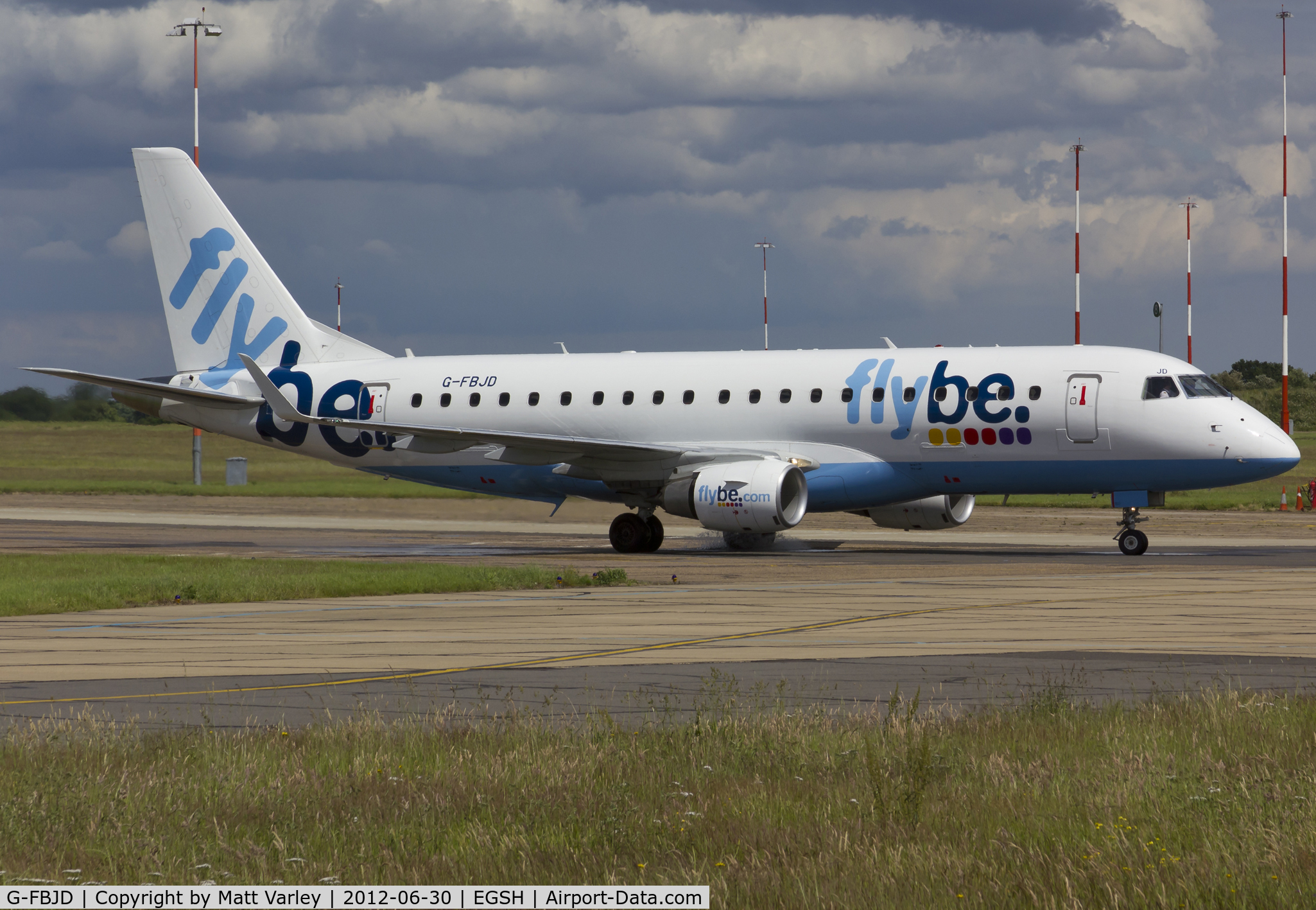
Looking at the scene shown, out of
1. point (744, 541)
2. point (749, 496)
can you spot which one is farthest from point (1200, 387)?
A: point (744, 541)

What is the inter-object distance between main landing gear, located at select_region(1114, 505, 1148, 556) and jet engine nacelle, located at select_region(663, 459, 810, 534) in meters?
6.38

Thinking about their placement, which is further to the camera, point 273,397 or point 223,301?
point 223,301

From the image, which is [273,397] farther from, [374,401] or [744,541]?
[744,541]

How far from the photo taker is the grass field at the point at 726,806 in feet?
21.5

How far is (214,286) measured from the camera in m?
38.9

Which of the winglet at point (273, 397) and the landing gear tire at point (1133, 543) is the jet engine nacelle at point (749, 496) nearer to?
the landing gear tire at point (1133, 543)

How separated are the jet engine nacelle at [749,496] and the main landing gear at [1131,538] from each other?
6.38 metres

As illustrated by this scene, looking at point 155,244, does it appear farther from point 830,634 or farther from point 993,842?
point 993,842

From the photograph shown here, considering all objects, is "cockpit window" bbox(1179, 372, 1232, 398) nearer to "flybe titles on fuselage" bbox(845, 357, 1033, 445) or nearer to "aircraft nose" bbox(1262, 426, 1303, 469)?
"aircraft nose" bbox(1262, 426, 1303, 469)

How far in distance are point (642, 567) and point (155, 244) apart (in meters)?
17.5

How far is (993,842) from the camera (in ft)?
22.7

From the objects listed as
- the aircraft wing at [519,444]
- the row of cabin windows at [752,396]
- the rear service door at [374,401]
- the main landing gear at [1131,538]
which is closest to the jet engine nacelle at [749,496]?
the aircraft wing at [519,444]

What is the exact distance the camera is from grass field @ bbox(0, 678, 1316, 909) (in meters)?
6.54

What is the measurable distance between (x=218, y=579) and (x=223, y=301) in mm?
16922
